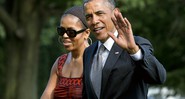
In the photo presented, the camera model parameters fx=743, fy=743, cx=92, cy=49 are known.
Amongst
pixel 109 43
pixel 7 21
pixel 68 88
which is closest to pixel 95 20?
pixel 109 43

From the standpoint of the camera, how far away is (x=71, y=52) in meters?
5.87

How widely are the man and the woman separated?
29.7 inches

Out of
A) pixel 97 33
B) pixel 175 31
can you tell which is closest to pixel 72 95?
pixel 97 33

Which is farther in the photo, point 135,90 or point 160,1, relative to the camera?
point 160,1

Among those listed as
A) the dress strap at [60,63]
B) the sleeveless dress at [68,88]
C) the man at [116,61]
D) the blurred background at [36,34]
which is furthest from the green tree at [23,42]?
the man at [116,61]

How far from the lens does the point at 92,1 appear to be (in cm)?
484

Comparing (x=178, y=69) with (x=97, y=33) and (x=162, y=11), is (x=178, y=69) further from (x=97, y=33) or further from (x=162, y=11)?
(x=97, y=33)

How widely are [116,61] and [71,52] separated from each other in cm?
123

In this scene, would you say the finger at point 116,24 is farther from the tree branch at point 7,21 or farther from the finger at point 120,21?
the tree branch at point 7,21

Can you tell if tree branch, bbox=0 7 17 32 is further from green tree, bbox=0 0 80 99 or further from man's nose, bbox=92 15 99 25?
man's nose, bbox=92 15 99 25

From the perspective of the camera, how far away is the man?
175 inches

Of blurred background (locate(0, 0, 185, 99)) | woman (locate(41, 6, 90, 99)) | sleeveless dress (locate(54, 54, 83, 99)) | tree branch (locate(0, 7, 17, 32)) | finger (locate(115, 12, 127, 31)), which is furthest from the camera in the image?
blurred background (locate(0, 0, 185, 99))

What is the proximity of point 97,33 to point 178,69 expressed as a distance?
663 inches

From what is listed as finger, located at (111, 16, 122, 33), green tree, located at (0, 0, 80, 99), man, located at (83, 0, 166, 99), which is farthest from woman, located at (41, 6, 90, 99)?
green tree, located at (0, 0, 80, 99)
